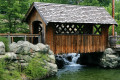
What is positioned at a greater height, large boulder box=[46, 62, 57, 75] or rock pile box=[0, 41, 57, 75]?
rock pile box=[0, 41, 57, 75]

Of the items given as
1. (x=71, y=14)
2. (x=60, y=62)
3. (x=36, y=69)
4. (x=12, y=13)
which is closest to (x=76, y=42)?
(x=71, y=14)

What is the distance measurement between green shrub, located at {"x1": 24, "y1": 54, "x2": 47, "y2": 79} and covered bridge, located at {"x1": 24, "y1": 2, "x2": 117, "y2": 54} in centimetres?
269

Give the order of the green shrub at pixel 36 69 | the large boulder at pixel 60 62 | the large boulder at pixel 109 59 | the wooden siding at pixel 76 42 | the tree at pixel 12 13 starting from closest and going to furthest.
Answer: the green shrub at pixel 36 69, the wooden siding at pixel 76 42, the large boulder at pixel 109 59, the tree at pixel 12 13, the large boulder at pixel 60 62

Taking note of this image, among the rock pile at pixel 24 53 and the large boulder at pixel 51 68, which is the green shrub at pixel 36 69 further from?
the large boulder at pixel 51 68

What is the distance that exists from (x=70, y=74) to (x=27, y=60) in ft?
12.9

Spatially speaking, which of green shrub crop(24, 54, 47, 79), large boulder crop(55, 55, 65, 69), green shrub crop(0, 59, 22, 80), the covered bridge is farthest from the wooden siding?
green shrub crop(0, 59, 22, 80)

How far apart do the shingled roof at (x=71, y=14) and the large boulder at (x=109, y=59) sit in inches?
102

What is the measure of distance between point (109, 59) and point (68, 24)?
182 inches

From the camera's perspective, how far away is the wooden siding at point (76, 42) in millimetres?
15034

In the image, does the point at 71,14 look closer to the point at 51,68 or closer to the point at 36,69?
the point at 51,68

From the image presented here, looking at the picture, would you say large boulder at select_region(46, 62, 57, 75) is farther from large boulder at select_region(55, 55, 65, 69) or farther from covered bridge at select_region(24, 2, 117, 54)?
large boulder at select_region(55, 55, 65, 69)

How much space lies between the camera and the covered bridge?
48.6ft

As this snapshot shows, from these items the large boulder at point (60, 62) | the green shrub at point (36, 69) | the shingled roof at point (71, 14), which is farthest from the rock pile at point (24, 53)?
the large boulder at point (60, 62)

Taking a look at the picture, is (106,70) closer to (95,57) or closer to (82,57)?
(95,57)
